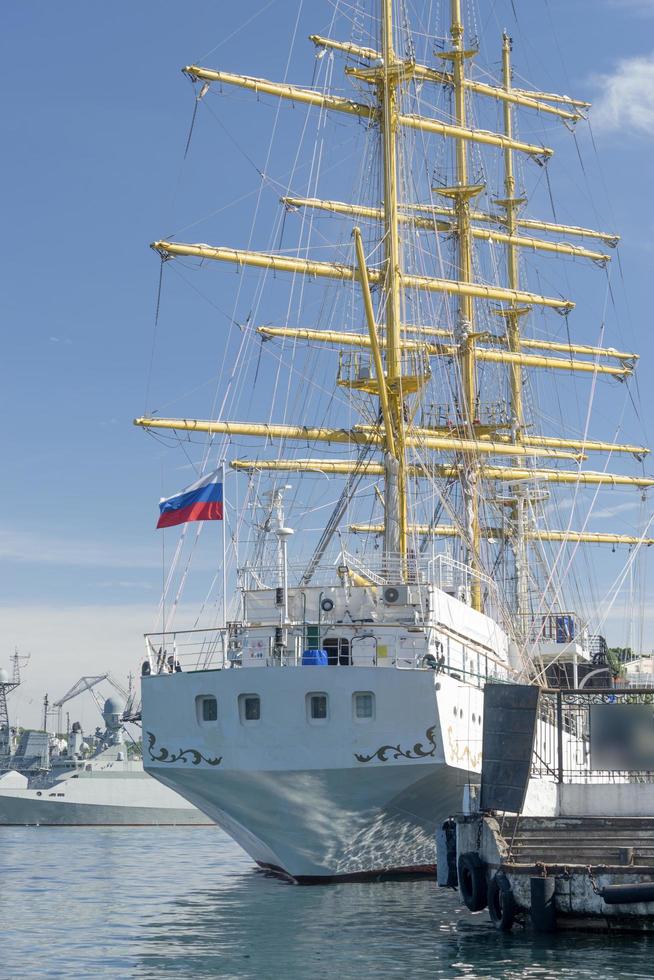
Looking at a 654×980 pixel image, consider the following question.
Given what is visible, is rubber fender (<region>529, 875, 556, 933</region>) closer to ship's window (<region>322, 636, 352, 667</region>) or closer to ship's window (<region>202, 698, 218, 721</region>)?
ship's window (<region>322, 636, 352, 667</region>)

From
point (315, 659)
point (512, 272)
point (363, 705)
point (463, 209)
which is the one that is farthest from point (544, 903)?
point (512, 272)

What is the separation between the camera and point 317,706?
97.7 feet

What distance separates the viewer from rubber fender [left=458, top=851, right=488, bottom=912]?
2409cm

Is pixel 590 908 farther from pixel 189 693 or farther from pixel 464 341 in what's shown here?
pixel 464 341

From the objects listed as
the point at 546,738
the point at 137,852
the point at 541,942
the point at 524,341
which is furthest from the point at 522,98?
the point at 541,942

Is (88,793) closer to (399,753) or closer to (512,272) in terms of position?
(512,272)

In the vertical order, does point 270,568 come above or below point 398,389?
below

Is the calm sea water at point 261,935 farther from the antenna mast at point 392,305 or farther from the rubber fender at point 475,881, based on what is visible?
the antenna mast at point 392,305

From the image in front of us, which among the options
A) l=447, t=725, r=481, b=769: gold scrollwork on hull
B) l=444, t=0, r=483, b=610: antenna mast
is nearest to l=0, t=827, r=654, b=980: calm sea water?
l=447, t=725, r=481, b=769: gold scrollwork on hull

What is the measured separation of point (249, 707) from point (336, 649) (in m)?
2.58

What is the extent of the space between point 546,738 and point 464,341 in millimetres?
22767

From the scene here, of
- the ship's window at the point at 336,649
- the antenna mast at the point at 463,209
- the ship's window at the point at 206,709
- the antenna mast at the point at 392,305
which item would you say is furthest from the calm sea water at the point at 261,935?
the antenna mast at the point at 463,209

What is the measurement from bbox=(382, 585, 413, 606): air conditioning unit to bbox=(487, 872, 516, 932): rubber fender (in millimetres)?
10063

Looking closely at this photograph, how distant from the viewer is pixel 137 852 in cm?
4978
